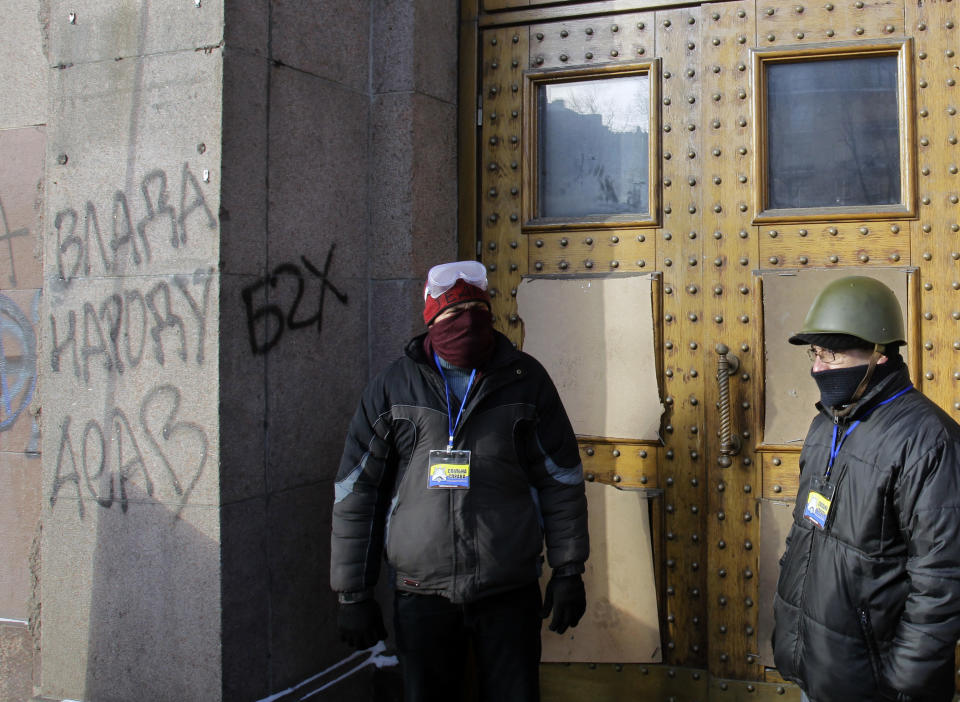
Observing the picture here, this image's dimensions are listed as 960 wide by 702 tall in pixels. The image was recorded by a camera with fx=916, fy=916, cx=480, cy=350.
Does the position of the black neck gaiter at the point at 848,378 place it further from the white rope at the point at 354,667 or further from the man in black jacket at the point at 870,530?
the white rope at the point at 354,667

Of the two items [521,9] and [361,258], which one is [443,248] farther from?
[521,9]

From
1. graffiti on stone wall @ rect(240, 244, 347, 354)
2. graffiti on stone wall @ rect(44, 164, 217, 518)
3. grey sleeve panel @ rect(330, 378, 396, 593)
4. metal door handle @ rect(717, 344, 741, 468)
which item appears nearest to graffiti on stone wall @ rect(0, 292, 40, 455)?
graffiti on stone wall @ rect(44, 164, 217, 518)

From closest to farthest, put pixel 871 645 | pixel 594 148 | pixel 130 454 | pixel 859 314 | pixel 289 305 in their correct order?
1. pixel 871 645
2. pixel 859 314
3. pixel 130 454
4. pixel 289 305
5. pixel 594 148

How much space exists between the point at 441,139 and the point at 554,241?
674 mm

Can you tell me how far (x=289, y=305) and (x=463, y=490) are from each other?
1.11 meters

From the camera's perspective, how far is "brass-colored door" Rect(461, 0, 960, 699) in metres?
3.49

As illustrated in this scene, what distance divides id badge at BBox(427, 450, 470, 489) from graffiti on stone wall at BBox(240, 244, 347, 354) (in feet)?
2.93

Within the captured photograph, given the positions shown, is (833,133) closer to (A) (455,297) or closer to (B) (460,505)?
(A) (455,297)

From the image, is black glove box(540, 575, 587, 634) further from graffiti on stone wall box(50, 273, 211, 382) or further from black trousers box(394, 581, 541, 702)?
graffiti on stone wall box(50, 273, 211, 382)

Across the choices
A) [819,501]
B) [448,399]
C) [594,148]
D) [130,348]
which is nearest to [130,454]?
[130,348]

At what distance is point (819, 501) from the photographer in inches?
99.3

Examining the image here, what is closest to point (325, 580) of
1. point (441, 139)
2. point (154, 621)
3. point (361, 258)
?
point (154, 621)

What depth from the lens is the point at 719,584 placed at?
146 inches

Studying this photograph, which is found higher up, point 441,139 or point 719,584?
point 441,139
